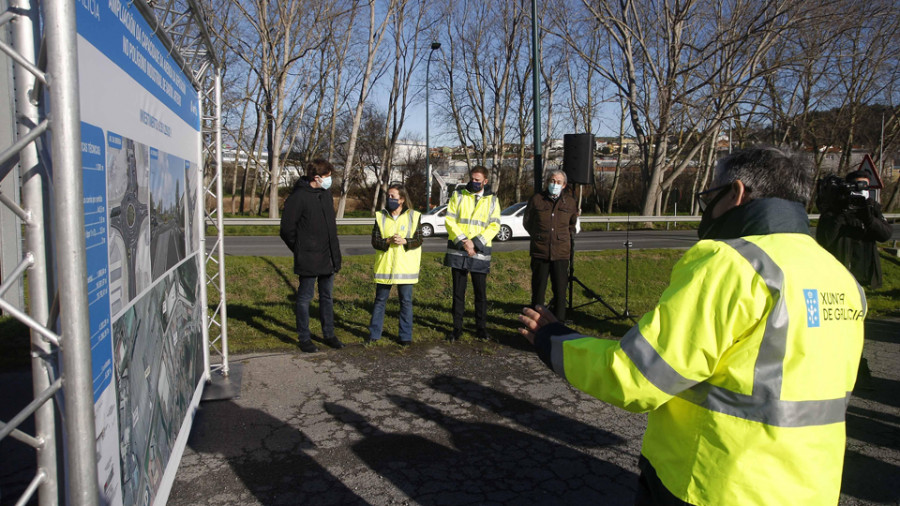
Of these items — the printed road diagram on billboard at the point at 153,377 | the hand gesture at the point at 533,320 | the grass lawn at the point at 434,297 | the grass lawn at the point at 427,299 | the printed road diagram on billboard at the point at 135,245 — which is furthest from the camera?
the grass lawn at the point at 434,297

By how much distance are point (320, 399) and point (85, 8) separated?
3.82 metres

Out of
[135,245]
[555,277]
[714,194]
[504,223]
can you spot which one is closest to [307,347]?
[555,277]

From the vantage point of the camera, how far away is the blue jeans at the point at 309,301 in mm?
6766

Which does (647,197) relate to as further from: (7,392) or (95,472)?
(95,472)

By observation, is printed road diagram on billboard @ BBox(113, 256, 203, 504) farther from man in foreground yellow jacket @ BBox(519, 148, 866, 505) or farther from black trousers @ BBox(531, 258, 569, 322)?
black trousers @ BBox(531, 258, 569, 322)

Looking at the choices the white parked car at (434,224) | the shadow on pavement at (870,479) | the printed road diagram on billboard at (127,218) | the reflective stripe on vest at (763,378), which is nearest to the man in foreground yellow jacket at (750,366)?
the reflective stripe on vest at (763,378)

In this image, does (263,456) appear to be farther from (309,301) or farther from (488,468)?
(309,301)

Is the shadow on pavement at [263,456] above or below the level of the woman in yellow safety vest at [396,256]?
below

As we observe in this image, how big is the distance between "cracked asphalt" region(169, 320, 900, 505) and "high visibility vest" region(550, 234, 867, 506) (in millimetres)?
2149

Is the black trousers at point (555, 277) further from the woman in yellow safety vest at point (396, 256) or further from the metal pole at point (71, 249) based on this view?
the metal pole at point (71, 249)

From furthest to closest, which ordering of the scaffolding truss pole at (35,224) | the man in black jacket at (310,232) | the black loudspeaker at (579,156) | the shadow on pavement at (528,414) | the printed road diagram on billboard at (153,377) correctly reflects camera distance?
the black loudspeaker at (579,156), the man in black jacket at (310,232), the shadow on pavement at (528,414), the printed road diagram on billboard at (153,377), the scaffolding truss pole at (35,224)

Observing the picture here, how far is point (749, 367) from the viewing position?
1.75m

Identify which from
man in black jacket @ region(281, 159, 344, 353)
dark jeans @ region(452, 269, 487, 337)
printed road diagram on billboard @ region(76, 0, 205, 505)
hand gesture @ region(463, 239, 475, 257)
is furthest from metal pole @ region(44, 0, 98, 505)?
dark jeans @ region(452, 269, 487, 337)

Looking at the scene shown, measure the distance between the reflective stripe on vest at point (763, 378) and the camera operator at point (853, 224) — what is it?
5.09 meters
